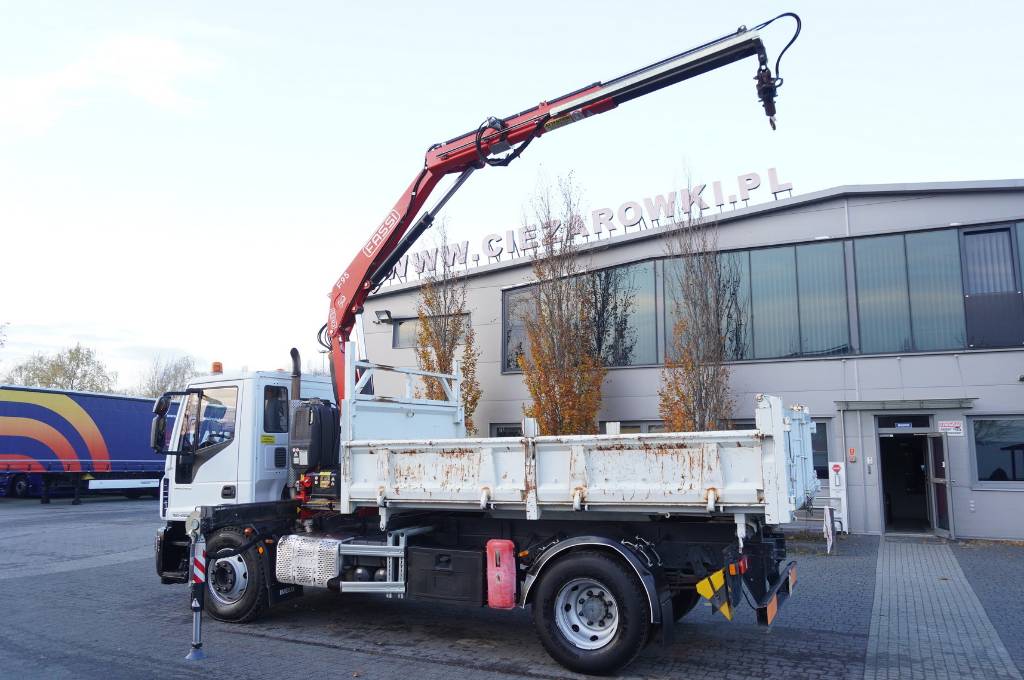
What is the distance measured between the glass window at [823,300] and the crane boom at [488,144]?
30.8 feet

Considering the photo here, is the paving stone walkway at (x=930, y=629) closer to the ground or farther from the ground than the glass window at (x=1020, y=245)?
closer to the ground

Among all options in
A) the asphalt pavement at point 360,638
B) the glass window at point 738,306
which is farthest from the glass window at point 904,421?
the asphalt pavement at point 360,638

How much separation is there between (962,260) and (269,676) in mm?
15079

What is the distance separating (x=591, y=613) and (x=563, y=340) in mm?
12350

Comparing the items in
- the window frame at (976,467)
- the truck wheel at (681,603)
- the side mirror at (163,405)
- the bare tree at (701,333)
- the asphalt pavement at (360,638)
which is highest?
the bare tree at (701,333)

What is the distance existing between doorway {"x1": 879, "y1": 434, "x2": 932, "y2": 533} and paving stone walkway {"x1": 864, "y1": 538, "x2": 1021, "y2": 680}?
195 inches

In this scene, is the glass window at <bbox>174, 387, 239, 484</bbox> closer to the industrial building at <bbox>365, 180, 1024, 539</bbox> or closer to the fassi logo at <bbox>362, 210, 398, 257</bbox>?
the fassi logo at <bbox>362, 210, 398, 257</bbox>

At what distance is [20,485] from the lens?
1008 inches

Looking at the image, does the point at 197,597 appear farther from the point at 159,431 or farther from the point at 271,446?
the point at 159,431

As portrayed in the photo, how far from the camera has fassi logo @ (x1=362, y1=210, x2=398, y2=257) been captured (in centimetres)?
1032

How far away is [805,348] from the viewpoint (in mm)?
16578

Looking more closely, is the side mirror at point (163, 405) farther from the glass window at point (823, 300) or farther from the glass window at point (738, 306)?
the glass window at point (823, 300)

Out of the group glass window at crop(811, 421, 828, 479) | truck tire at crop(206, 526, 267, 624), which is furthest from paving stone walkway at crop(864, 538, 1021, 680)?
truck tire at crop(206, 526, 267, 624)

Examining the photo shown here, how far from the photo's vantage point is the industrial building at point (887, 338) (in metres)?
15.0
